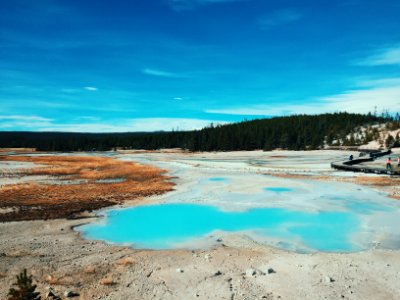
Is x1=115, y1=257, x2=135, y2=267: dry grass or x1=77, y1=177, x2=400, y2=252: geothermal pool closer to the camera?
x1=115, y1=257, x2=135, y2=267: dry grass

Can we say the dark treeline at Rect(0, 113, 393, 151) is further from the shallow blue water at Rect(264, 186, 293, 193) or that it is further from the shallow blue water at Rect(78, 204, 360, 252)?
the shallow blue water at Rect(78, 204, 360, 252)

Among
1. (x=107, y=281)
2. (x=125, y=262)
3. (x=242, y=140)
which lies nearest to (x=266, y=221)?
(x=125, y=262)

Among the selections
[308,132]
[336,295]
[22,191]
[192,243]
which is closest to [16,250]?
[192,243]

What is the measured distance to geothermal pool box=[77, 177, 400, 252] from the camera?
52.9 feet

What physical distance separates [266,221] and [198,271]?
27.7 feet

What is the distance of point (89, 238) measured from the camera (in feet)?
53.9

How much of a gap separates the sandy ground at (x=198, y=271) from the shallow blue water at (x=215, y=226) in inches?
53.3

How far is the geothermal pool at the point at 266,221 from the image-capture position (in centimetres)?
1613

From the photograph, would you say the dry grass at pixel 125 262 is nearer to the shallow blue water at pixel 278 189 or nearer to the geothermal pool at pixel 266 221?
the geothermal pool at pixel 266 221

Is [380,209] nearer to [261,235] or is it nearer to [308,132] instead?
[261,235]

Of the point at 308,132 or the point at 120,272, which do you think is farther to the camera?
the point at 308,132

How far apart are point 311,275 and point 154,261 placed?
4.88 metres

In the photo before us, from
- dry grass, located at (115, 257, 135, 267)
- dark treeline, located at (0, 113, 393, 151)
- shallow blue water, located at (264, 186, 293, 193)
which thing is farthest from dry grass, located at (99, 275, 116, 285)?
dark treeline, located at (0, 113, 393, 151)

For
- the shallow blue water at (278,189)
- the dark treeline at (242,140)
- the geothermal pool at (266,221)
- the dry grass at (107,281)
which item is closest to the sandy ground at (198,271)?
the dry grass at (107,281)
